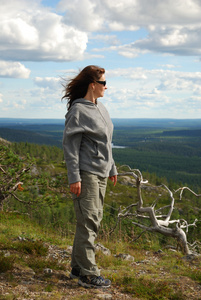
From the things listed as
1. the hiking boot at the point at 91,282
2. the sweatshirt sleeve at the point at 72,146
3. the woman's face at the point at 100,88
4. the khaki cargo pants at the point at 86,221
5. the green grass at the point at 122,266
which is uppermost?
the woman's face at the point at 100,88

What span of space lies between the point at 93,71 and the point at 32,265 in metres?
3.35

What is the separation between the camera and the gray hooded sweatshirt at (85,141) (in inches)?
167

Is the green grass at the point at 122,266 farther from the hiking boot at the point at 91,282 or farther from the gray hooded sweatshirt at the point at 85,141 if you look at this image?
the gray hooded sweatshirt at the point at 85,141

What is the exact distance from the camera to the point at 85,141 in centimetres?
438

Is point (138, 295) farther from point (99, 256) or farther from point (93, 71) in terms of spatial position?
point (93, 71)

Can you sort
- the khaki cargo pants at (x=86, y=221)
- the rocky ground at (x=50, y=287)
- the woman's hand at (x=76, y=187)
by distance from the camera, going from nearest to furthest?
the rocky ground at (x=50, y=287), the woman's hand at (x=76, y=187), the khaki cargo pants at (x=86, y=221)

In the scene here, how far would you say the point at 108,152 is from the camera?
4.49m

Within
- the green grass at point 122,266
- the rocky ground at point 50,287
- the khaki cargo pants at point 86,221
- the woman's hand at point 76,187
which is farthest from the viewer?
the green grass at point 122,266

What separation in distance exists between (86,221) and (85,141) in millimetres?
1136

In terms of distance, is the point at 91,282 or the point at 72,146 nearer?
the point at 72,146

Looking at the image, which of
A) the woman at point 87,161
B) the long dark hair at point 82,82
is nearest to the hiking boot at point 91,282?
the woman at point 87,161

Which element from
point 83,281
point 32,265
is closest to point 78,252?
point 83,281

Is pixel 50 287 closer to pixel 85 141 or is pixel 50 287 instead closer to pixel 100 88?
pixel 85 141

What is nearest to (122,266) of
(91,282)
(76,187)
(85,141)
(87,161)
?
(91,282)
